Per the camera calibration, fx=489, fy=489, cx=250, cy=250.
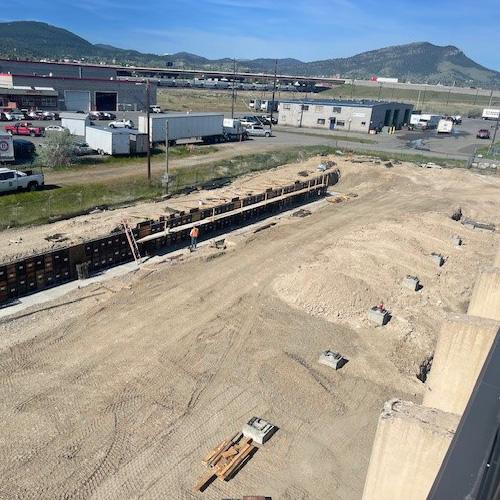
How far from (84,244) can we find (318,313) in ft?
33.1

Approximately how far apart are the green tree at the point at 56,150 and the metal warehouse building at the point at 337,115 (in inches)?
1938

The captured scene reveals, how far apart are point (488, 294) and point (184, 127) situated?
4016 cm

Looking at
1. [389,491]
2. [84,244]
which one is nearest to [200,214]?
[84,244]

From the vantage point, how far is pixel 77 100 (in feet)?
239

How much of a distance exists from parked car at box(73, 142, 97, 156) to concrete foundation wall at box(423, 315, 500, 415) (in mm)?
35746

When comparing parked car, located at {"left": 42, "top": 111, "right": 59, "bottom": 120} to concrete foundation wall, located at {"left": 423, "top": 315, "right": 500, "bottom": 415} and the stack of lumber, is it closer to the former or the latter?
the stack of lumber

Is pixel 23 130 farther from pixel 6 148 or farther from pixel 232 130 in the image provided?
pixel 232 130

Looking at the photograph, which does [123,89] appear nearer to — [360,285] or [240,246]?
[240,246]

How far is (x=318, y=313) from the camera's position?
1939cm

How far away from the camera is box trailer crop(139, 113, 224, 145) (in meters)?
47.5

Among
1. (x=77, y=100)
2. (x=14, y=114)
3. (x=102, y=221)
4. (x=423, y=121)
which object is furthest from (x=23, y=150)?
(x=423, y=121)

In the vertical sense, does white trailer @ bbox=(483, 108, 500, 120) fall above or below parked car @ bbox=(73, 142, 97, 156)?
above

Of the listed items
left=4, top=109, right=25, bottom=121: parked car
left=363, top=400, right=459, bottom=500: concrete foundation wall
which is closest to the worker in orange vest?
left=363, top=400, right=459, bottom=500: concrete foundation wall

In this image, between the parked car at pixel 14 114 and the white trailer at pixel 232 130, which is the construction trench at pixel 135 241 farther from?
the parked car at pixel 14 114
